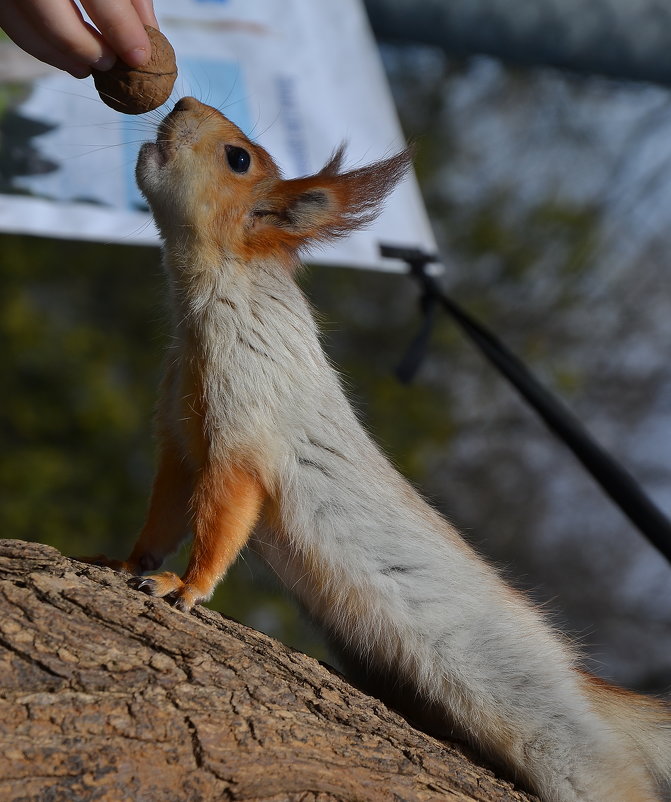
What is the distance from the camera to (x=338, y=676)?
2119 mm

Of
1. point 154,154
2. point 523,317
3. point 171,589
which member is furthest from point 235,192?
point 523,317

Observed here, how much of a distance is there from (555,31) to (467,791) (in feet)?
11.2

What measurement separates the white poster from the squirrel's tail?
5.51 ft

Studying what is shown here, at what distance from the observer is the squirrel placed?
211cm

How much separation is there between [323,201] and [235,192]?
0.25 m

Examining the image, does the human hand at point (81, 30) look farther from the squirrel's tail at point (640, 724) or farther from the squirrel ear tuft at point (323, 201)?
the squirrel's tail at point (640, 724)

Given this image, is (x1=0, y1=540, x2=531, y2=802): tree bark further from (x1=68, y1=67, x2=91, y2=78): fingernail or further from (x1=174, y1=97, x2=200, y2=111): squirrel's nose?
(x1=174, y1=97, x2=200, y2=111): squirrel's nose

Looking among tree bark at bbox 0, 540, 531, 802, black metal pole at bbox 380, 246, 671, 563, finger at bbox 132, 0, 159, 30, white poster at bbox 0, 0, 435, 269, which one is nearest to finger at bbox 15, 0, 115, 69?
finger at bbox 132, 0, 159, 30

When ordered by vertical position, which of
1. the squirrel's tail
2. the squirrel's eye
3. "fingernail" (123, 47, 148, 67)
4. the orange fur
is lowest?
the orange fur

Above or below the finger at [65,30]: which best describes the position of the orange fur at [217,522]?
below

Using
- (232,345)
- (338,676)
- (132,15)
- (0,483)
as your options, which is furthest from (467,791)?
(0,483)

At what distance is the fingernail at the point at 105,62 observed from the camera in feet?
6.79

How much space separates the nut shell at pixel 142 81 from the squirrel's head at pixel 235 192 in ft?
0.77

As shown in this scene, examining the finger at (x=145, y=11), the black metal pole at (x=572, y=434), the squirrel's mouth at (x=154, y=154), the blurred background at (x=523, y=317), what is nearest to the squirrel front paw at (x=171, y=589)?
the squirrel's mouth at (x=154, y=154)
